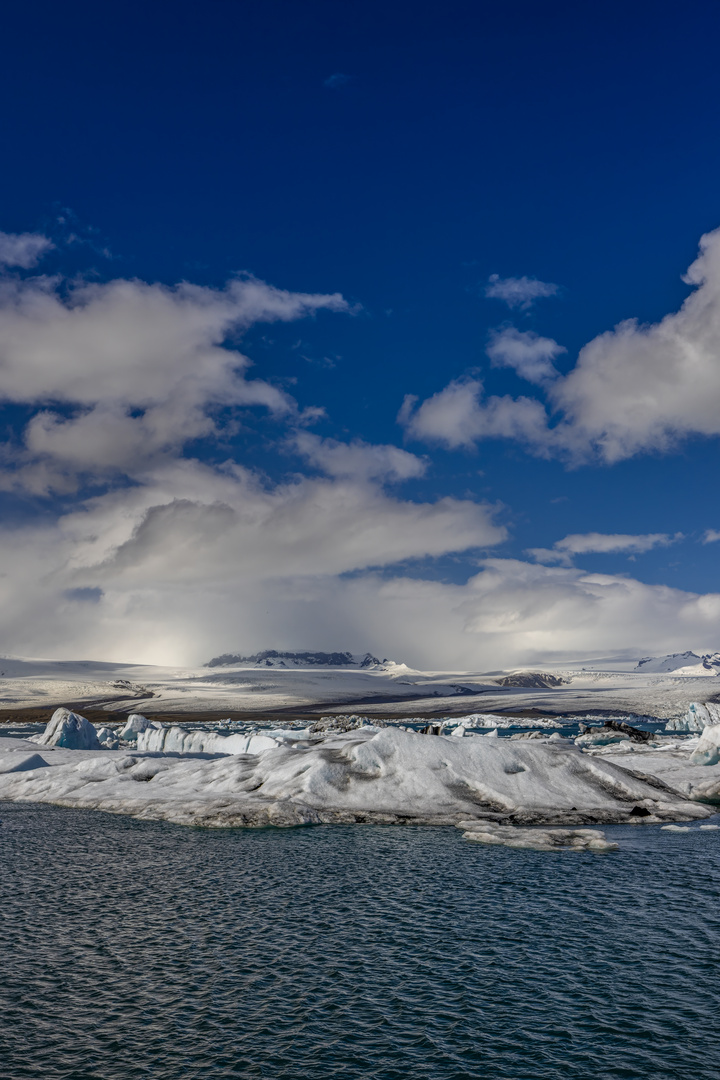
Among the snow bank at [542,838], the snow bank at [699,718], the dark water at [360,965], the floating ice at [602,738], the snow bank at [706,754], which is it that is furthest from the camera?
the snow bank at [699,718]

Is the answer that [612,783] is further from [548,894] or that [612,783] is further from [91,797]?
[91,797]

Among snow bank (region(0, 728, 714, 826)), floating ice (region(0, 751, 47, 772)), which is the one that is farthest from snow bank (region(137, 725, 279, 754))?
snow bank (region(0, 728, 714, 826))

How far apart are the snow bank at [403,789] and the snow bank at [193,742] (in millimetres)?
37270

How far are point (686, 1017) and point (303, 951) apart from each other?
8723 millimetres

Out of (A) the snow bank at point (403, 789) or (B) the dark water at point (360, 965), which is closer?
(B) the dark water at point (360, 965)

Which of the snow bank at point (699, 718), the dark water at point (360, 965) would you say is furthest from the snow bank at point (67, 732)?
the snow bank at point (699, 718)

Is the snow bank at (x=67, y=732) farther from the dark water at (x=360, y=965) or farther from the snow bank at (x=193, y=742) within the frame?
the dark water at (x=360, y=965)

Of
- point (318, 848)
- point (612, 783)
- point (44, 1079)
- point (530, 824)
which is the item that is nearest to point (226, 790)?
point (318, 848)

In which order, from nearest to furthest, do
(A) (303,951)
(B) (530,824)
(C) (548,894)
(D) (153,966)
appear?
1. (D) (153,966)
2. (A) (303,951)
3. (C) (548,894)
4. (B) (530,824)

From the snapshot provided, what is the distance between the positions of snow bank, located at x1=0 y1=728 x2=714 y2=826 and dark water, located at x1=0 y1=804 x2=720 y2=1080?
6693 mm

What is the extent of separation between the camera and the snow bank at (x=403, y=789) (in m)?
36.0

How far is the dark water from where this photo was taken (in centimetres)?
1244

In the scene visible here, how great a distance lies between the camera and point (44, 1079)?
38.1 feet

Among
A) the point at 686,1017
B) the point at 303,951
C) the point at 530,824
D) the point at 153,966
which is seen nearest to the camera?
the point at 686,1017
